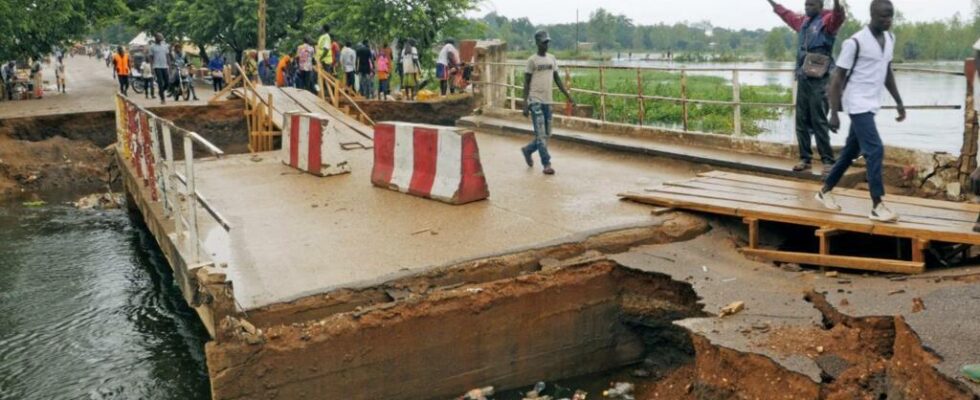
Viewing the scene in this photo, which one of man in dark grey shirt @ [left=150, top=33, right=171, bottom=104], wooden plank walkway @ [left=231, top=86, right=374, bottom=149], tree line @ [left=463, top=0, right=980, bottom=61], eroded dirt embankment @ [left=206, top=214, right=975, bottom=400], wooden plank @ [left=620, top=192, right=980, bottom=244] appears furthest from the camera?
tree line @ [left=463, top=0, right=980, bottom=61]

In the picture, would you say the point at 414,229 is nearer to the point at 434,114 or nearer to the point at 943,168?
the point at 943,168

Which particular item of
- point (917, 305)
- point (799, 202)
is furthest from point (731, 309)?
point (799, 202)

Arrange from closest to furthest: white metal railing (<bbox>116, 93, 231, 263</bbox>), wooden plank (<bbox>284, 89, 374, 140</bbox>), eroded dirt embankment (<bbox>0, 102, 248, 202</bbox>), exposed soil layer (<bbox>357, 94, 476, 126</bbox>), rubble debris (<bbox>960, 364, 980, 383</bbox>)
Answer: rubble debris (<bbox>960, 364, 980, 383</bbox>), white metal railing (<bbox>116, 93, 231, 263</bbox>), wooden plank (<bbox>284, 89, 374, 140</bbox>), eroded dirt embankment (<bbox>0, 102, 248, 202</bbox>), exposed soil layer (<bbox>357, 94, 476, 126</bbox>)

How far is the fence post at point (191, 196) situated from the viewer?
583 cm

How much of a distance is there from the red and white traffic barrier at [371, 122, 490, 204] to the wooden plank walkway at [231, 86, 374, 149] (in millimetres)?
3413

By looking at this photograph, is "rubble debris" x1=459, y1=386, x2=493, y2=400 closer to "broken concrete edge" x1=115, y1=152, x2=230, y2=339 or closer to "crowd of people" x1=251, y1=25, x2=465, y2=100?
"broken concrete edge" x1=115, y1=152, x2=230, y2=339

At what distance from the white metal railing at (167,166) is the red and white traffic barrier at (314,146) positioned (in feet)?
5.27

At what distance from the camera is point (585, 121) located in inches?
579

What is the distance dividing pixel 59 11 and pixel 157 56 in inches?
167

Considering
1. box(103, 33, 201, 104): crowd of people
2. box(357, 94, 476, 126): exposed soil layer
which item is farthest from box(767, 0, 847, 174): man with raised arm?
box(103, 33, 201, 104): crowd of people

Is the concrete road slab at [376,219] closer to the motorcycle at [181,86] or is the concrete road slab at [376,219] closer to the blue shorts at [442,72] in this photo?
the blue shorts at [442,72]

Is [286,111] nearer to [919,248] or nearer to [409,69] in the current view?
[409,69]

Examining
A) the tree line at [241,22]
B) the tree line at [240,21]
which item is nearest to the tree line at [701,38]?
the tree line at [241,22]

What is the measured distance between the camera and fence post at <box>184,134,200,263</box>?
5828 mm
